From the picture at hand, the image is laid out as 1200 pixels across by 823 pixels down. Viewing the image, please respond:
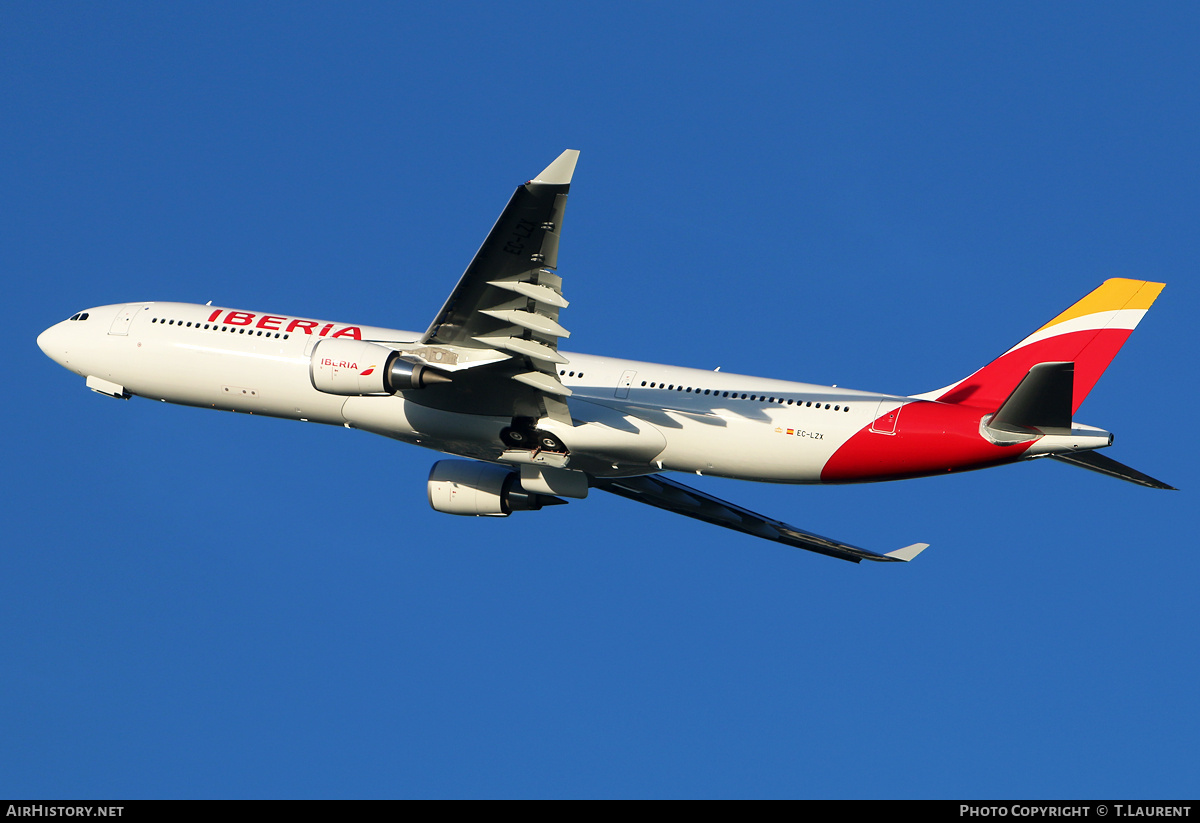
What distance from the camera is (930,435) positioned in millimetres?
27594

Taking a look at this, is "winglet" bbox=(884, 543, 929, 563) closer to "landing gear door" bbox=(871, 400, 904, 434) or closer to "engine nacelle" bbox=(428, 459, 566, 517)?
"landing gear door" bbox=(871, 400, 904, 434)

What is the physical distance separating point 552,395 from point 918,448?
28.4 ft

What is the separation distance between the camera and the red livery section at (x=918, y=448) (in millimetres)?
27203

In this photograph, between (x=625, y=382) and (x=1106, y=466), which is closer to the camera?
(x=1106, y=466)

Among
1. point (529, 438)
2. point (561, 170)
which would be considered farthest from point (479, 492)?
point (561, 170)

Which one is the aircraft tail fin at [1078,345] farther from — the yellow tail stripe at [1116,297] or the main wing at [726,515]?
the main wing at [726,515]

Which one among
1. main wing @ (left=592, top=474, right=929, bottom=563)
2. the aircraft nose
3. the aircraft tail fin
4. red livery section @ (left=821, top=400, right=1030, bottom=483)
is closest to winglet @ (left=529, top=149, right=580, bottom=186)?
red livery section @ (left=821, top=400, right=1030, bottom=483)

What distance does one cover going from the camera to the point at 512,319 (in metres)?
25.2

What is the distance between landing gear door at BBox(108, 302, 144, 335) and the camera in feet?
111

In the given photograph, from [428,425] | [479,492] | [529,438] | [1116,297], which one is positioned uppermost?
[1116,297]

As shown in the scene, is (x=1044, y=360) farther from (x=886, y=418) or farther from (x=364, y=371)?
(x=364, y=371)
